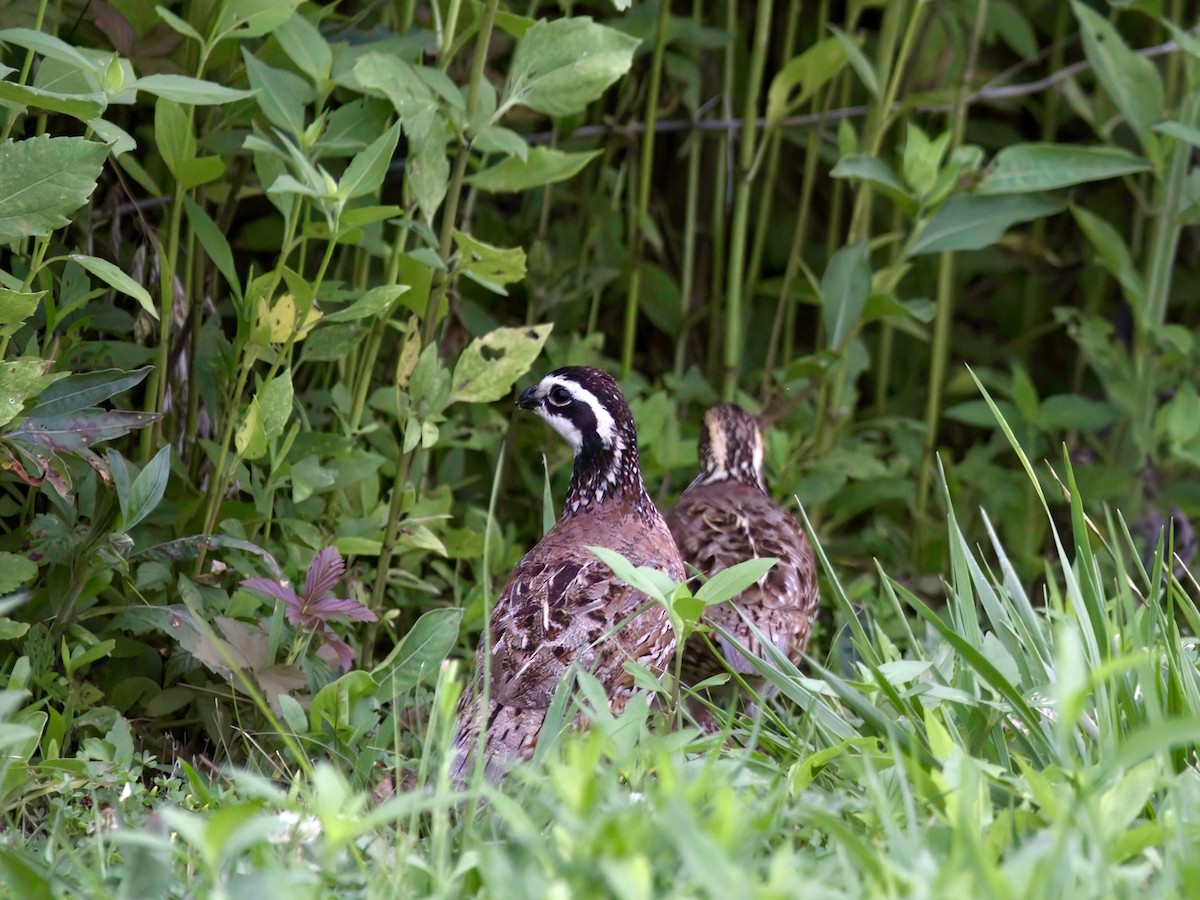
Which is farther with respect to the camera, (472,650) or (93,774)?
(472,650)

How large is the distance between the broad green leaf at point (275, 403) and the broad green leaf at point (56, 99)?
2.38 feet

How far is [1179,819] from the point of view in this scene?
207cm

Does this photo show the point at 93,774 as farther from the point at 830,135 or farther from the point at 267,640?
the point at 830,135

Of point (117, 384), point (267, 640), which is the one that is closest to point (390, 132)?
point (117, 384)

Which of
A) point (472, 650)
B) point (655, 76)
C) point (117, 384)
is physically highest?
point (655, 76)

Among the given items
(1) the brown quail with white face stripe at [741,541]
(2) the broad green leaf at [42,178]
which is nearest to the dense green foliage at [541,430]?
(2) the broad green leaf at [42,178]

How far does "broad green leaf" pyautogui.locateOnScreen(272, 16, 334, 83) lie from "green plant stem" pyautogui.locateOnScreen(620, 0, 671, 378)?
1602mm

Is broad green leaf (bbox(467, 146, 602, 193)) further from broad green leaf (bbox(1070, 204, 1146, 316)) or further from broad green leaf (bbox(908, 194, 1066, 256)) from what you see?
broad green leaf (bbox(1070, 204, 1146, 316))

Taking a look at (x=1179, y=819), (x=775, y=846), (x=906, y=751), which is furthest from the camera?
(x=906, y=751)

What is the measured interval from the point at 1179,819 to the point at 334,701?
1.71 meters

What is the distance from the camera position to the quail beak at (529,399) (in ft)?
13.6

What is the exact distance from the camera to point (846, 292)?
4461 millimetres

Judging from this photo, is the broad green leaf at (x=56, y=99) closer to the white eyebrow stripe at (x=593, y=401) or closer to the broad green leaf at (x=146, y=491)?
the broad green leaf at (x=146, y=491)

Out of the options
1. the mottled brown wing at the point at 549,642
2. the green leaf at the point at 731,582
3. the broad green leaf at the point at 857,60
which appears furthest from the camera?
the broad green leaf at the point at 857,60
